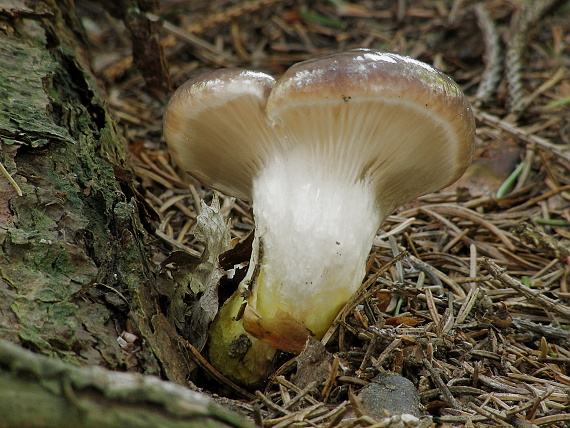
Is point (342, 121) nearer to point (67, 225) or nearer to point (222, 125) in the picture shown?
point (222, 125)

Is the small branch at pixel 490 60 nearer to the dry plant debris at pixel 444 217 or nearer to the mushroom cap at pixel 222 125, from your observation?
the dry plant debris at pixel 444 217

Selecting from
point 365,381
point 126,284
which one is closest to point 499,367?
point 365,381

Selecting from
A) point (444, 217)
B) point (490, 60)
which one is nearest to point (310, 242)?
point (444, 217)

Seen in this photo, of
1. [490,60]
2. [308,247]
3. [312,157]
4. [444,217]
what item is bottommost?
[444,217]

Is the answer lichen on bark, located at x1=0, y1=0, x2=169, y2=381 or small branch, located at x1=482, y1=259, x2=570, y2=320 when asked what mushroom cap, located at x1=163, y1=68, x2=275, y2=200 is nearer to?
lichen on bark, located at x1=0, y1=0, x2=169, y2=381

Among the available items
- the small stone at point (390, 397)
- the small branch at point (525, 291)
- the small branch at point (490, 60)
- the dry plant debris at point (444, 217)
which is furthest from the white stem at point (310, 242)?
the small branch at point (490, 60)

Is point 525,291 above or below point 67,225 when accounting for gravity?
below
